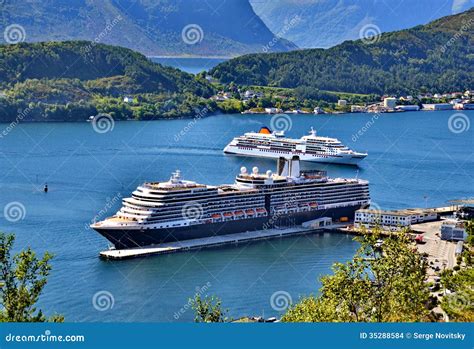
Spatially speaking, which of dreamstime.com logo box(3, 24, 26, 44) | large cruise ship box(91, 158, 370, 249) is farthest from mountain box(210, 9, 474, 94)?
large cruise ship box(91, 158, 370, 249)

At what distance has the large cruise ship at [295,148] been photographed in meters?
35.7

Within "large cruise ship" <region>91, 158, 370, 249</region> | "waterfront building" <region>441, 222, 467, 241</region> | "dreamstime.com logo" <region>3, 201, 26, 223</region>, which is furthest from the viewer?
"dreamstime.com logo" <region>3, 201, 26, 223</region>

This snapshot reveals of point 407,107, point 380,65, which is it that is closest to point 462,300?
point 407,107

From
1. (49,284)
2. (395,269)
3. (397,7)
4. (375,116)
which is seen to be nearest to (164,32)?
(375,116)

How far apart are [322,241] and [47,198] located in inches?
269

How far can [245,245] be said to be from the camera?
1989cm

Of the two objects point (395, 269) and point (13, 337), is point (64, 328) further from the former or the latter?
point (395, 269)

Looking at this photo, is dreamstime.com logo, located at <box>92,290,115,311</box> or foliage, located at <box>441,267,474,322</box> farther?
dreamstime.com logo, located at <box>92,290,115,311</box>

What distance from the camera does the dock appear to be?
722 inches

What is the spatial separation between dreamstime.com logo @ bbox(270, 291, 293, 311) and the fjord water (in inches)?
3.3

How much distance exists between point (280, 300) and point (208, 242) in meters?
4.41

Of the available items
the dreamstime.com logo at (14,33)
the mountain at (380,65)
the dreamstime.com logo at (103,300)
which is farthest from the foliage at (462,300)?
the dreamstime.com logo at (14,33)

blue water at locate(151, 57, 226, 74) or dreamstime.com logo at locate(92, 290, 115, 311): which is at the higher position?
blue water at locate(151, 57, 226, 74)

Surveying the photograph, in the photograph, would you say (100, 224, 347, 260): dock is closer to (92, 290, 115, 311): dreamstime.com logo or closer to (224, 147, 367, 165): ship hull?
(92, 290, 115, 311): dreamstime.com logo
